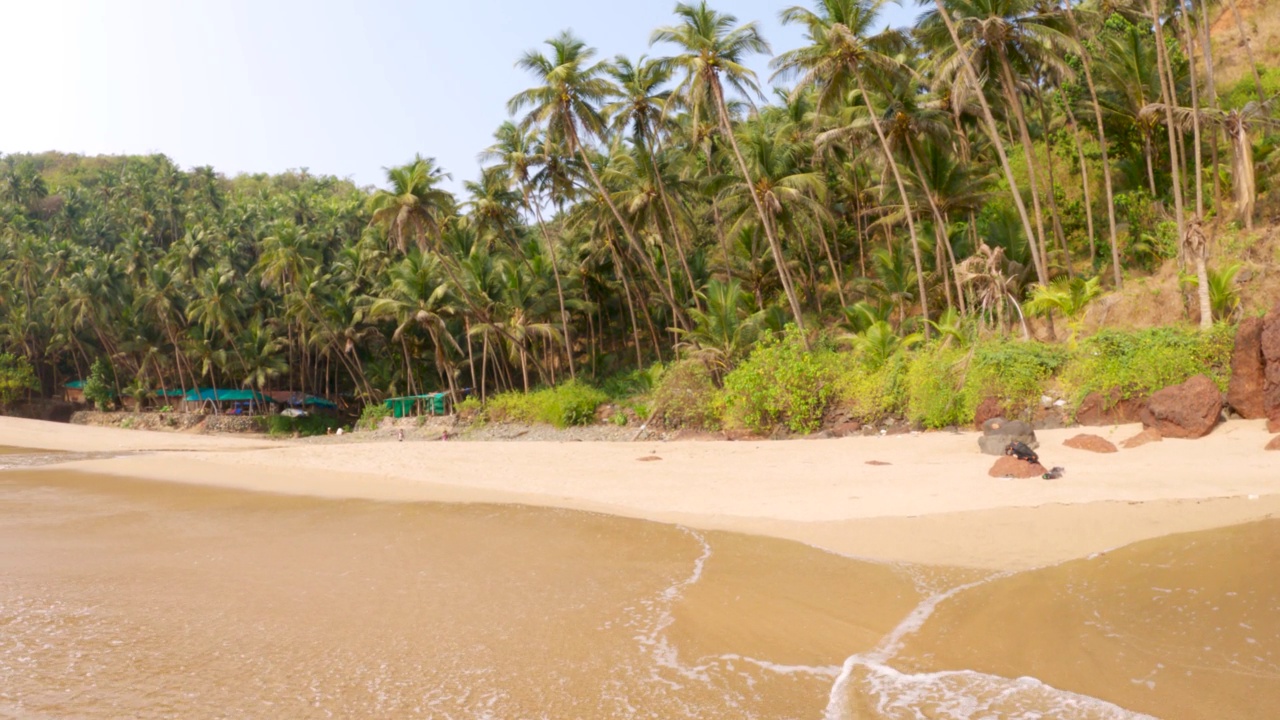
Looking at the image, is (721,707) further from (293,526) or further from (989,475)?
(293,526)

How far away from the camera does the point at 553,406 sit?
27578mm

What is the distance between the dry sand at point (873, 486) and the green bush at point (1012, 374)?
1264mm

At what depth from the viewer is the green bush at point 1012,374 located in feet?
49.8

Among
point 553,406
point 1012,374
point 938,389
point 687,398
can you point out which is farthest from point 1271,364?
point 553,406

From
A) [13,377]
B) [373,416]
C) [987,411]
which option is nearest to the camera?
[987,411]

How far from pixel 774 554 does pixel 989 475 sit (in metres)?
4.29

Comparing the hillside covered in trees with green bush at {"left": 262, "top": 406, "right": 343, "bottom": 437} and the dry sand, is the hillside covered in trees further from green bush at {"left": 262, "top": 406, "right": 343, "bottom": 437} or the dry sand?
the dry sand

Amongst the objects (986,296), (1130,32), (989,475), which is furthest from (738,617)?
(1130,32)

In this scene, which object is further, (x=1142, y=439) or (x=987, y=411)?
(x=987, y=411)

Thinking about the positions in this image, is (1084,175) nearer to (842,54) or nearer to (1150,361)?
(842,54)

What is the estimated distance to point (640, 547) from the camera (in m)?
8.44

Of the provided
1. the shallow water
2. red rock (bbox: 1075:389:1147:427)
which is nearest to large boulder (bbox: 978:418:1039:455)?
red rock (bbox: 1075:389:1147:427)

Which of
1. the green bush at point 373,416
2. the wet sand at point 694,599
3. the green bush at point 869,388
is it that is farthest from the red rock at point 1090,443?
the green bush at point 373,416

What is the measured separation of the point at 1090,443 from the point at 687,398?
476 inches
